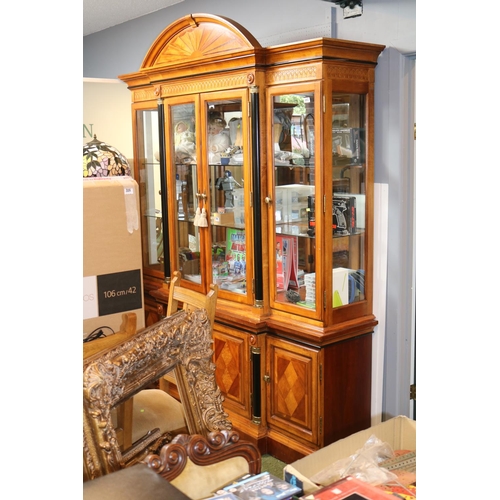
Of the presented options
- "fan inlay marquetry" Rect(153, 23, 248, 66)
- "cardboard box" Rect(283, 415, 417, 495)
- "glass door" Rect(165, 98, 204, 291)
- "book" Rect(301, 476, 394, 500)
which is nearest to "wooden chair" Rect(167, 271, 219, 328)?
"glass door" Rect(165, 98, 204, 291)

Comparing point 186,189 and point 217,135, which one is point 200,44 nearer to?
point 217,135

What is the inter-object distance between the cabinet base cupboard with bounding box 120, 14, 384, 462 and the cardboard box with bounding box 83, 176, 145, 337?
0.72 meters

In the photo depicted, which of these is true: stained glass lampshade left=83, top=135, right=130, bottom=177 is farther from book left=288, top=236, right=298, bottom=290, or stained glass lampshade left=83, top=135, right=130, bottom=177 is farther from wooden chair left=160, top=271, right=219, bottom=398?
book left=288, top=236, right=298, bottom=290

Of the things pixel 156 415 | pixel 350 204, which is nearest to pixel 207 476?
pixel 156 415

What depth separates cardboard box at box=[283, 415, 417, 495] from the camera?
1981 millimetres

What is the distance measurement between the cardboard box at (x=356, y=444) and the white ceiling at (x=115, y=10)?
130 inches

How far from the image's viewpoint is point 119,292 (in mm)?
2627

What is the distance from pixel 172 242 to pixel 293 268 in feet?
3.20

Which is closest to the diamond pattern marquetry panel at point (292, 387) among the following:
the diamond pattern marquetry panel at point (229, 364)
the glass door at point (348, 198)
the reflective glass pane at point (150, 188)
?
the diamond pattern marquetry panel at point (229, 364)
